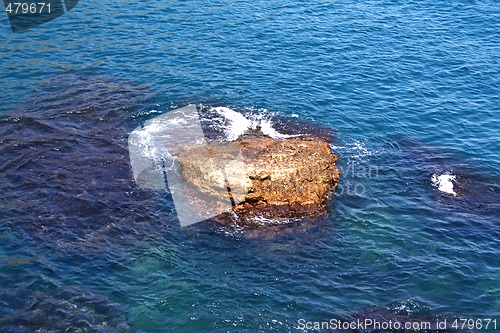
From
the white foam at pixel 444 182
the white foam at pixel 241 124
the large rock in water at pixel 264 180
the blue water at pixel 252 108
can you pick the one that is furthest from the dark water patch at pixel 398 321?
the white foam at pixel 241 124

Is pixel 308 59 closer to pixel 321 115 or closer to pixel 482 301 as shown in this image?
pixel 321 115

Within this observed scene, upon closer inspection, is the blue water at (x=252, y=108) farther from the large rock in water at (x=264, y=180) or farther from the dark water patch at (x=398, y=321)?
the large rock in water at (x=264, y=180)

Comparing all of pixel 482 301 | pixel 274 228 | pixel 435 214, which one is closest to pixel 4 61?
pixel 274 228

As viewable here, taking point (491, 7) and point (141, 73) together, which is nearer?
point (141, 73)

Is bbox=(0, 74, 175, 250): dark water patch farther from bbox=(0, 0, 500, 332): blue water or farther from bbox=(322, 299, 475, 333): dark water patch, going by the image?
bbox=(322, 299, 475, 333): dark water patch

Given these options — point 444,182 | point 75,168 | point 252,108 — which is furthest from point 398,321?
point 252,108

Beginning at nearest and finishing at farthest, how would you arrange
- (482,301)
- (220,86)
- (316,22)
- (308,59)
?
(482,301) < (220,86) < (308,59) < (316,22)

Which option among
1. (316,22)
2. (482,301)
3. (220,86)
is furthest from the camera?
(316,22)
